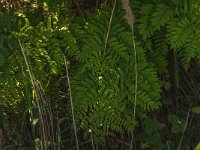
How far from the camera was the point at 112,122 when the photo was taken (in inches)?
106

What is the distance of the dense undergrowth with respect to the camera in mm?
2551

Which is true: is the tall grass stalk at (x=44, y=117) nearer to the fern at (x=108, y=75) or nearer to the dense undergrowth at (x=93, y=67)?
the dense undergrowth at (x=93, y=67)

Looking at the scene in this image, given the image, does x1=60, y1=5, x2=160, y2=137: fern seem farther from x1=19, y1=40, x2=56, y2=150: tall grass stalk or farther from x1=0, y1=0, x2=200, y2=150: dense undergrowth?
x1=19, y1=40, x2=56, y2=150: tall grass stalk

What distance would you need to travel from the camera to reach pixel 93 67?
103 inches

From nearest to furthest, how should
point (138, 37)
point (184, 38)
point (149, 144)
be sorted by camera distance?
point (184, 38) < point (138, 37) < point (149, 144)

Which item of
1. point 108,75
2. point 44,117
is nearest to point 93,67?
point 108,75

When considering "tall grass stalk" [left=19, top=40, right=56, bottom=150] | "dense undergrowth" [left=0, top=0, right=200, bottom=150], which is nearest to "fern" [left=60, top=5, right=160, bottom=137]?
"dense undergrowth" [left=0, top=0, right=200, bottom=150]

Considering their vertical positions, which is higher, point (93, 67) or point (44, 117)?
point (93, 67)

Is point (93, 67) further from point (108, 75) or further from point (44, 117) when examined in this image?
point (44, 117)

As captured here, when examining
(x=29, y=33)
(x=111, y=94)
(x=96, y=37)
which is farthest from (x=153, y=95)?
(x=29, y=33)

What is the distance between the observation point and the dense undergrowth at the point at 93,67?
2.55m

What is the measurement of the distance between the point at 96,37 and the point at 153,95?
17.6 inches

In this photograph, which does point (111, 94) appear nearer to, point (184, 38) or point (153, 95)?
point (153, 95)

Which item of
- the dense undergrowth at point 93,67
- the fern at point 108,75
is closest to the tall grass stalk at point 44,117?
the dense undergrowth at point 93,67
